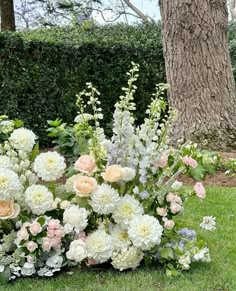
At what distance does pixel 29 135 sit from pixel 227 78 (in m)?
3.58

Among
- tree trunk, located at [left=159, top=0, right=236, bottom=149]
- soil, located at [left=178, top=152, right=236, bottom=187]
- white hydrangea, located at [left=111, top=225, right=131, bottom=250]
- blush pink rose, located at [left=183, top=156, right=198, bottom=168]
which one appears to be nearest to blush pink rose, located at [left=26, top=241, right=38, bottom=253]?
white hydrangea, located at [left=111, top=225, right=131, bottom=250]

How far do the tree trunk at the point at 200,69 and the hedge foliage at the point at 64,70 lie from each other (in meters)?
1.85

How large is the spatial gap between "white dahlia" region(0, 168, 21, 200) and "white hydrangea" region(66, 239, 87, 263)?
15.0 inches

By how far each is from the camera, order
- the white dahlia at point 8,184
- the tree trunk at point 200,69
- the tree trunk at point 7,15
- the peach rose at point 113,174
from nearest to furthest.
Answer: the white dahlia at point 8,184 → the peach rose at point 113,174 → the tree trunk at point 200,69 → the tree trunk at point 7,15

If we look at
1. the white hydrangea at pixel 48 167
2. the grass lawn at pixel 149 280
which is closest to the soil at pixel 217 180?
the grass lawn at pixel 149 280

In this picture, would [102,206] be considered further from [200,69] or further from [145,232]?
[200,69]

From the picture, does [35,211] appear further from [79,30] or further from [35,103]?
[79,30]

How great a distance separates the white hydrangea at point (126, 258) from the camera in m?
2.47

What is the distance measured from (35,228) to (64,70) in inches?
193

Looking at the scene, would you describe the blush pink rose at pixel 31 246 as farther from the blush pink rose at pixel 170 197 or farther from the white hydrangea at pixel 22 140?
the blush pink rose at pixel 170 197

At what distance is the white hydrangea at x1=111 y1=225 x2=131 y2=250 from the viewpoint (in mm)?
2484

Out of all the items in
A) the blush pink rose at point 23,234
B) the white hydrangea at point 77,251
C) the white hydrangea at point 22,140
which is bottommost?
the white hydrangea at point 77,251

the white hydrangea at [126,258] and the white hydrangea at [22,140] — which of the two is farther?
the white hydrangea at [22,140]

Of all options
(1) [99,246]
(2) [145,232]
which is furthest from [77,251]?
(2) [145,232]
